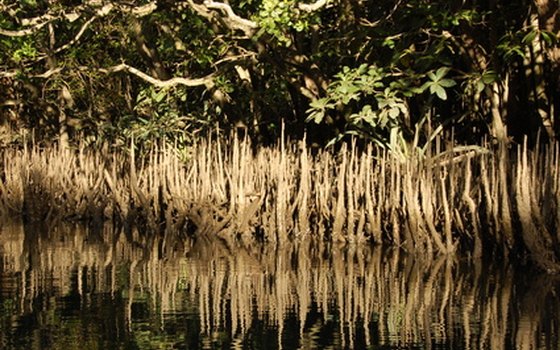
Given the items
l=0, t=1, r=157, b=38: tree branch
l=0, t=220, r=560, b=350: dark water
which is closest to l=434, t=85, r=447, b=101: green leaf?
l=0, t=220, r=560, b=350: dark water

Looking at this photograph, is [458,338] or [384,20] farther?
[384,20]

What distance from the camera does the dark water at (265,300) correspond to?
7102 millimetres

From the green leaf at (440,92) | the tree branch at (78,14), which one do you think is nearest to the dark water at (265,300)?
the green leaf at (440,92)

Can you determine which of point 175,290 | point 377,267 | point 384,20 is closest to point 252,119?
point 384,20

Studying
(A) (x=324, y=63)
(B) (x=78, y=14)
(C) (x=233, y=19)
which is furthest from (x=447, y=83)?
(B) (x=78, y=14)

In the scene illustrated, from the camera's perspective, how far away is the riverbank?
9.98 metres

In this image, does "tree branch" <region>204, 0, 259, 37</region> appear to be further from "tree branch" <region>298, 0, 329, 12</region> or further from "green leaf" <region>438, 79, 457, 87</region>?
"green leaf" <region>438, 79, 457, 87</region>

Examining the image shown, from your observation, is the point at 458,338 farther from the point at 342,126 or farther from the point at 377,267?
the point at 342,126

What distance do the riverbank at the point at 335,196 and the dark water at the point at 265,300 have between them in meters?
0.35

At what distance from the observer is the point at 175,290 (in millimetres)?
9047

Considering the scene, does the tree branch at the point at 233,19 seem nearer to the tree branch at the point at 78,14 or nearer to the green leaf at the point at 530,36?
the tree branch at the point at 78,14

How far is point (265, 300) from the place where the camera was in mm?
8492

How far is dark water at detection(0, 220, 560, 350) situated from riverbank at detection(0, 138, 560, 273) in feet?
1.14

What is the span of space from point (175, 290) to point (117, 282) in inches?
28.4
